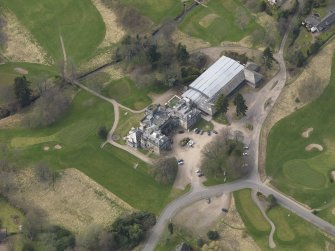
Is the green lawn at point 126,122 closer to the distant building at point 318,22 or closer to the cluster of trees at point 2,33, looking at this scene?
the cluster of trees at point 2,33

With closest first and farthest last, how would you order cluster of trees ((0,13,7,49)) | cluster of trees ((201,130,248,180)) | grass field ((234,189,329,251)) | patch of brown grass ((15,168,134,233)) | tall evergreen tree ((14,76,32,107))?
grass field ((234,189,329,251)) < patch of brown grass ((15,168,134,233)) < cluster of trees ((201,130,248,180)) < tall evergreen tree ((14,76,32,107)) < cluster of trees ((0,13,7,49))

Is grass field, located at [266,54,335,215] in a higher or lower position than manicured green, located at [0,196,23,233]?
higher

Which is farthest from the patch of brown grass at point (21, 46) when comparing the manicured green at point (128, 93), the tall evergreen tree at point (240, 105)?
the tall evergreen tree at point (240, 105)

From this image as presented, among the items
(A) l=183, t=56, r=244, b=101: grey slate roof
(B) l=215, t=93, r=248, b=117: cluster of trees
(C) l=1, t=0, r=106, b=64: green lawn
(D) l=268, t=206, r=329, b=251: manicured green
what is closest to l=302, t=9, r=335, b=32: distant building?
(A) l=183, t=56, r=244, b=101: grey slate roof

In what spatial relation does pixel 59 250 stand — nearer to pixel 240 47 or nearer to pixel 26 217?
pixel 26 217

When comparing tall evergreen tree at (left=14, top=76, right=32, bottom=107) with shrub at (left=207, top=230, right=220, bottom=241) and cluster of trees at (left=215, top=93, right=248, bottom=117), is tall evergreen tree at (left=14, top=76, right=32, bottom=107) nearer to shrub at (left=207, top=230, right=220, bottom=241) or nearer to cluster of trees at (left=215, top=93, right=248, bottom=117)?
cluster of trees at (left=215, top=93, right=248, bottom=117)

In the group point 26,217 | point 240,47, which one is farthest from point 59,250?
point 240,47

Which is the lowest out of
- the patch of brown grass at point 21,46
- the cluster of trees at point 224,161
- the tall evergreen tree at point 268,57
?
the patch of brown grass at point 21,46
